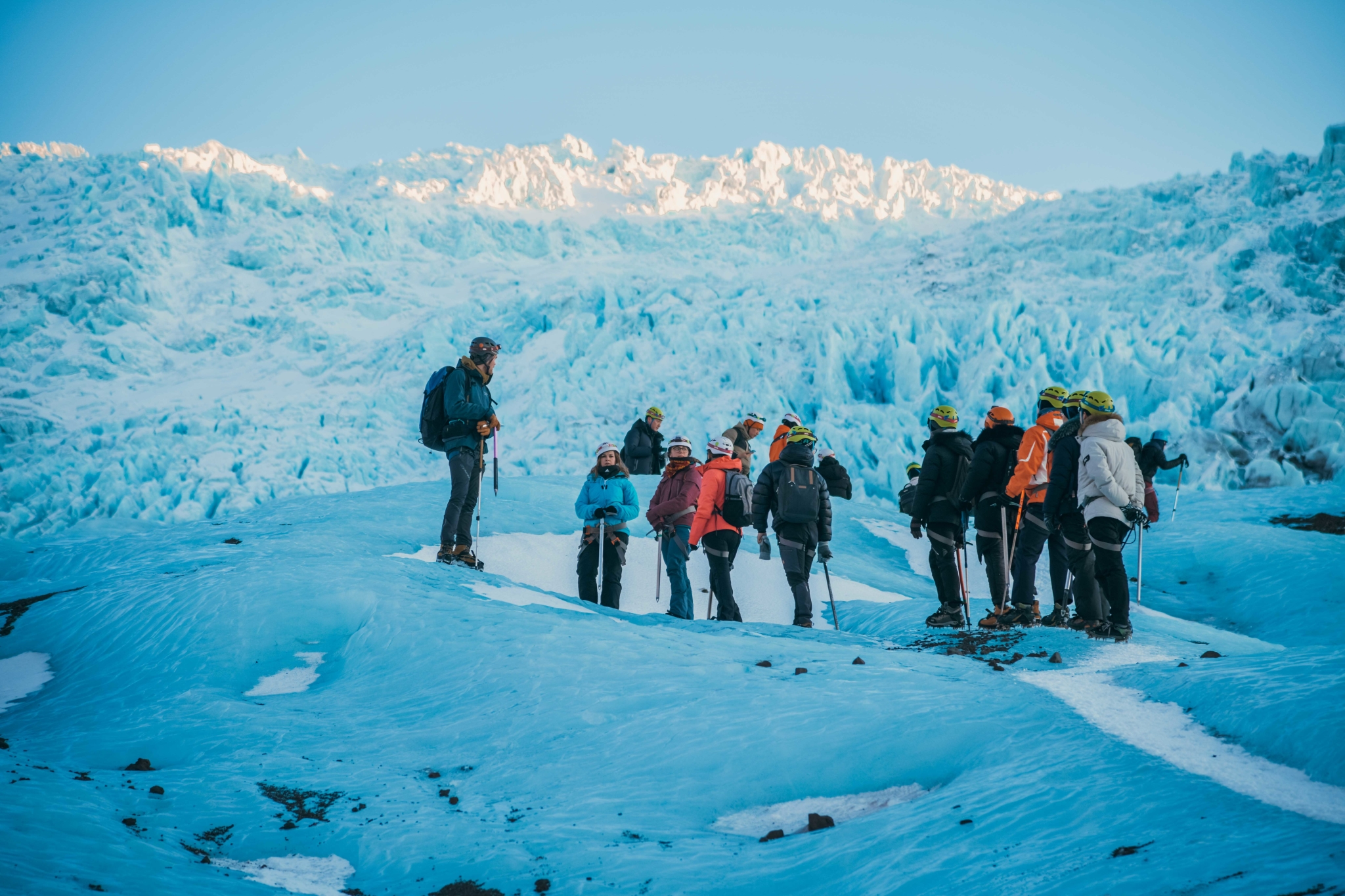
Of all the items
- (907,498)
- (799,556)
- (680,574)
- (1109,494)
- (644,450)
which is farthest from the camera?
(644,450)

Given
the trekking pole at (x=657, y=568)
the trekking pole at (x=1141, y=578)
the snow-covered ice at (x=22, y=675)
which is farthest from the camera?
the trekking pole at (x=1141, y=578)

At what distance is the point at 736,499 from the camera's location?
648 centimetres

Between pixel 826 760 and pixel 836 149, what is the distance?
71.2 meters

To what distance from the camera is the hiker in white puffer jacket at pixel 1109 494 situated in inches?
192

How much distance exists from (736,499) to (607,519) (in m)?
1.05

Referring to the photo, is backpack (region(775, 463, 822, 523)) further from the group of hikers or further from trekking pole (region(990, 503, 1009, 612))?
trekking pole (region(990, 503, 1009, 612))

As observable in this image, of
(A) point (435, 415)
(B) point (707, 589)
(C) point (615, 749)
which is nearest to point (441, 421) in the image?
(A) point (435, 415)

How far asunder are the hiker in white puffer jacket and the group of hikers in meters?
0.16

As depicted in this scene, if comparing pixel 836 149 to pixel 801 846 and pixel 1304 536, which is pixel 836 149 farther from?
pixel 801 846

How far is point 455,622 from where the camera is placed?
4871 millimetres

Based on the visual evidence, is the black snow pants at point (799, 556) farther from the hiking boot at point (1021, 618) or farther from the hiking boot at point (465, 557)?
the hiking boot at point (465, 557)

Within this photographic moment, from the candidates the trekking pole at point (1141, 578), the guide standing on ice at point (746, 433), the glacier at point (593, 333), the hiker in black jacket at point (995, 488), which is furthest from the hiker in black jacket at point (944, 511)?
the glacier at point (593, 333)

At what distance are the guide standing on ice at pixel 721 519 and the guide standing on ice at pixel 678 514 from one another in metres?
0.10

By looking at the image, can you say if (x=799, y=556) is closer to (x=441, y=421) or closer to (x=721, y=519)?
(x=721, y=519)
